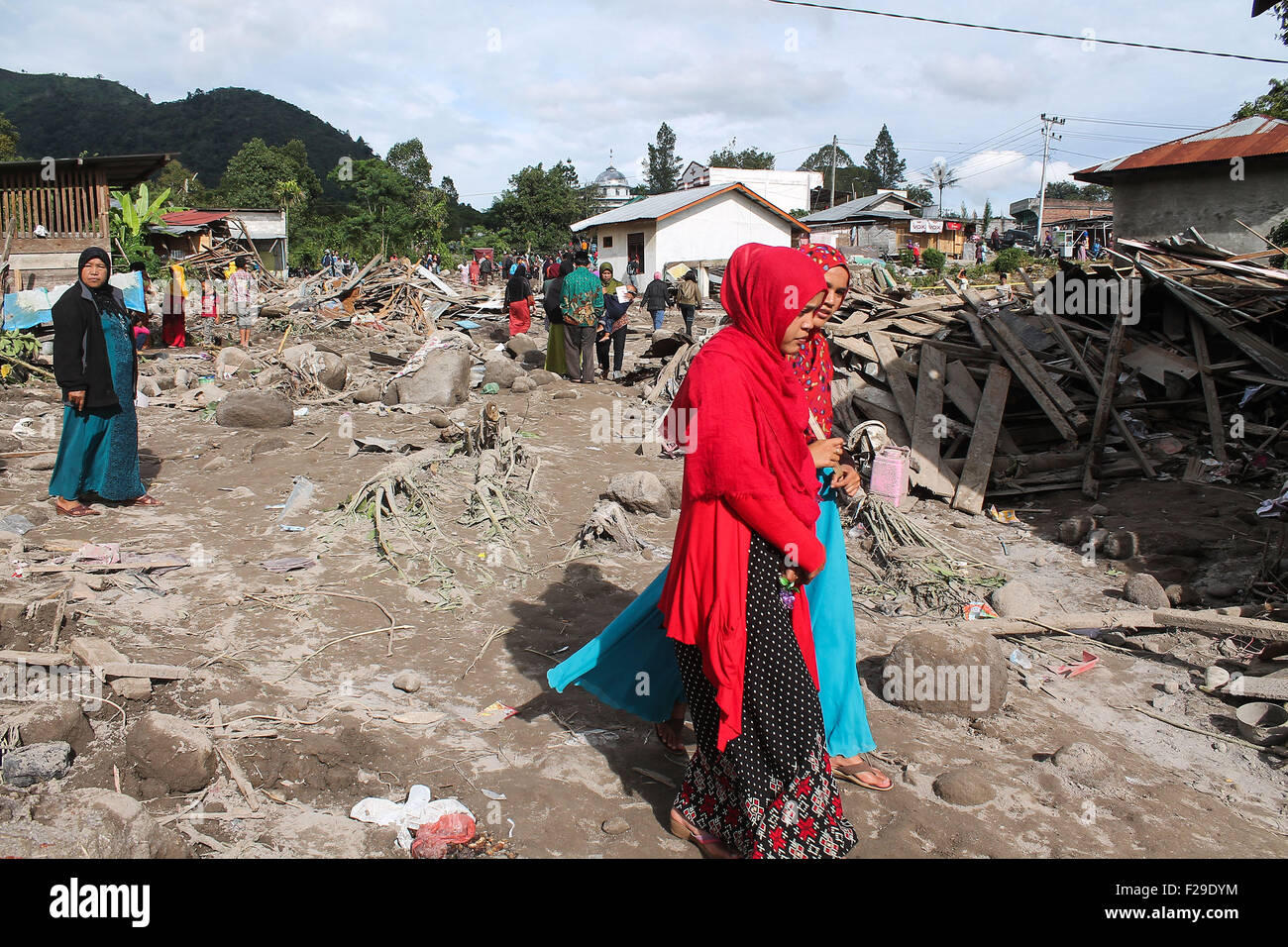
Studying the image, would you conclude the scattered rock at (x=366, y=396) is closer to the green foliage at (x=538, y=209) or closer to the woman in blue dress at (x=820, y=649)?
the woman in blue dress at (x=820, y=649)

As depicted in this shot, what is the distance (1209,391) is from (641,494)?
5.46 metres

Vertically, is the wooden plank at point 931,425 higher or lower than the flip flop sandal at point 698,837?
higher

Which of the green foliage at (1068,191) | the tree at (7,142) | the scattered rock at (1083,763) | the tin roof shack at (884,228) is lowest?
the scattered rock at (1083,763)

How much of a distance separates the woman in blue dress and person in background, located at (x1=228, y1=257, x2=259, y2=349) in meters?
13.2

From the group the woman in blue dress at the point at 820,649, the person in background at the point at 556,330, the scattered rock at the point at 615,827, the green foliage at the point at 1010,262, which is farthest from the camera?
the green foliage at the point at 1010,262

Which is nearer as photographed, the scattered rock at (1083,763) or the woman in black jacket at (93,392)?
the scattered rock at (1083,763)

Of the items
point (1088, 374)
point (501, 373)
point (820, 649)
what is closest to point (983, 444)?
point (1088, 374)

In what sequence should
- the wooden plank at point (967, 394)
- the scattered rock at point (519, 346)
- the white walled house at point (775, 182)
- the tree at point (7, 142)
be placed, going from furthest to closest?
1. the white walled house at point (775, 182)
2. the tree at point (7, 142)
3. the scattered rock at point (519, 346)
4. the wooden plank at point (967, 394)

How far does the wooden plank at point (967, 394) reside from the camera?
772 centimetres

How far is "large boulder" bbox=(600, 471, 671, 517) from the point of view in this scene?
627 centimetres

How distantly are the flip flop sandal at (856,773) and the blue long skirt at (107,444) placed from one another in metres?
5.24

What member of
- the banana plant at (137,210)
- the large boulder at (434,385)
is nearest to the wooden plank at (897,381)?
the large boulder at (434,385)

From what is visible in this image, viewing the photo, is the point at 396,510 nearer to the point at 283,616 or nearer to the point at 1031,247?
the point at 283,616
